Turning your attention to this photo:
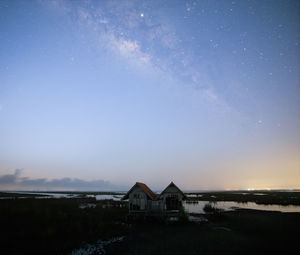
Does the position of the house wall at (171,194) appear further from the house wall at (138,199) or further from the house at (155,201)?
the house wall at (138,199)

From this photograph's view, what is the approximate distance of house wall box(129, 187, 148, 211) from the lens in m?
24.8

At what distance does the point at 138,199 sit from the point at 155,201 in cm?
253

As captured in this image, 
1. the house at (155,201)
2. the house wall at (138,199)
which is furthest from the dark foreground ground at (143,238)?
the house wall at (138,199)

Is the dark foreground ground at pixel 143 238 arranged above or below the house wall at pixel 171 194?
below

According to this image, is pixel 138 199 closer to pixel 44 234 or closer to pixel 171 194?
pixel 171 194

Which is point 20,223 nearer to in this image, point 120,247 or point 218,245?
point 120,247

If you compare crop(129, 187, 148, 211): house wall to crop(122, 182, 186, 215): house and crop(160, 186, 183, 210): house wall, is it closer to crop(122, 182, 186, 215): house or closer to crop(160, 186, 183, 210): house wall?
crop(122, 182, 186, 215): house

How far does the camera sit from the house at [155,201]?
24250 mm

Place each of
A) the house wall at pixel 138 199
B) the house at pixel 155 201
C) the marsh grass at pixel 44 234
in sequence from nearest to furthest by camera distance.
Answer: the marsh grass at pixel 44 234 < the house at pixel 155 201 < the house wall at pixel 138 199

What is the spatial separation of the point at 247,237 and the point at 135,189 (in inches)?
587

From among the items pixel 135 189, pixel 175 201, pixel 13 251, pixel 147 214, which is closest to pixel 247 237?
pixel 175 201

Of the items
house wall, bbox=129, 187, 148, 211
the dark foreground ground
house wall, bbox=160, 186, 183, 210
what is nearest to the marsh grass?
the dark foreground ground

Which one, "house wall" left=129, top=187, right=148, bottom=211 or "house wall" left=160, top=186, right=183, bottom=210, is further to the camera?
"house wall" left=129, top=187, right=148, bottom=211

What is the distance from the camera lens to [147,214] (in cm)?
2402
